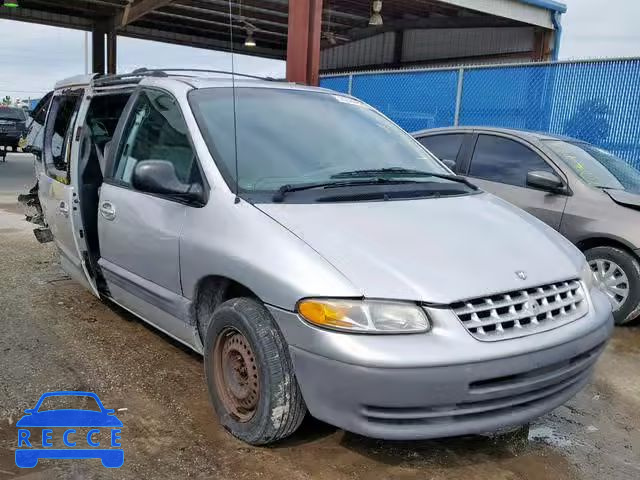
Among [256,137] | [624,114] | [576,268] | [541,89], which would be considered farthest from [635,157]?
[256,137]

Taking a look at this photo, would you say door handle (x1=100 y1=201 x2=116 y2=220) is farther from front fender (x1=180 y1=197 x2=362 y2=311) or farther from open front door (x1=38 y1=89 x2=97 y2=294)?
front fender (x1=180 y1=197 x2=362 y2=311)

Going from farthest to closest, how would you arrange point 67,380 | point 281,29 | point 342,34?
point 342,34
point 281,29
point 67,380

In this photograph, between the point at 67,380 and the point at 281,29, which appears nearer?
the point at 67,380

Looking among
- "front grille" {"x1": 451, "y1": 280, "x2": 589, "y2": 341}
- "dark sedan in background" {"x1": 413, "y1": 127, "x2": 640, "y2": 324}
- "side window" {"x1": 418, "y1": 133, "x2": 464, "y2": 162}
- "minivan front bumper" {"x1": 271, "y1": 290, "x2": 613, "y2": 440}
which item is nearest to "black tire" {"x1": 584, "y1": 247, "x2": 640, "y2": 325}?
"dark sedan in background" {"x1": 413, "y1": 127, "x2": 640, "y2": 324}

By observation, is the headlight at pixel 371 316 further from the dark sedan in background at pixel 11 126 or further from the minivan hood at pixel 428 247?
the dark sedan in background at pixel 11 126

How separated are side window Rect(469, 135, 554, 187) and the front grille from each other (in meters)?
3.04

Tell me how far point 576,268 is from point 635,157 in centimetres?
656

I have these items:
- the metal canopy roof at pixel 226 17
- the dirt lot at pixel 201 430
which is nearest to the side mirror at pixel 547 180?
the dirt lot at pixel 201 430

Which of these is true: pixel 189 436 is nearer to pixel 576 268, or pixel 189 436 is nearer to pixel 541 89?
pixel 576 268

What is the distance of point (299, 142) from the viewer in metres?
3.44

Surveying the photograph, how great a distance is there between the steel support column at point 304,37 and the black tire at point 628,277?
607 cm

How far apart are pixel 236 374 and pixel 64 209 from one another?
7.65 ft

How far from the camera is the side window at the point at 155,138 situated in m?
3.37

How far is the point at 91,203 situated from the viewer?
14.1ft
